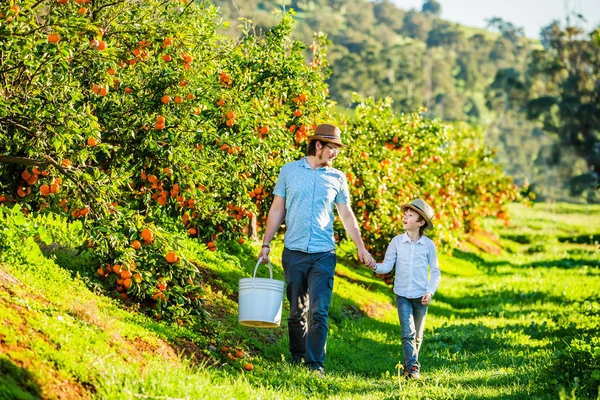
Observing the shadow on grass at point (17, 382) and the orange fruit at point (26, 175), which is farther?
the orange fruit at point (26, 175)

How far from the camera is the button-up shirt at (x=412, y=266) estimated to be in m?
8.49

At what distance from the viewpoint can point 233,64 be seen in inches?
400

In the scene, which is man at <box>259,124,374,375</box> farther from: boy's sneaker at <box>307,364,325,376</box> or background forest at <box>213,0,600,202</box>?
background forest at <box>213,0,600,202</box>

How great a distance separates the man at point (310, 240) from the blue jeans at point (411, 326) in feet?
2.88

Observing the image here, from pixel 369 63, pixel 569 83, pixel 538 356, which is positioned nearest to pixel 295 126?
pixel 538 356

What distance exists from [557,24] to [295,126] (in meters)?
53.8

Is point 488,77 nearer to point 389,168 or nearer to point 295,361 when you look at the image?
point 389,168

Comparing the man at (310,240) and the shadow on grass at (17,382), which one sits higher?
the man at (310,240)

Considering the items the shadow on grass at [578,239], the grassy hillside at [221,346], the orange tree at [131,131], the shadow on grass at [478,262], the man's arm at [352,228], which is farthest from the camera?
the shadow on grass at [578,239]

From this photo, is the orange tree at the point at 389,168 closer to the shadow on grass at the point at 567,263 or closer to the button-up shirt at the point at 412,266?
the button-up shirt at the point at 412,266

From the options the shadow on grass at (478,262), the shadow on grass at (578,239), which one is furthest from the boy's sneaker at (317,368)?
the shadow on grass at (578,239)

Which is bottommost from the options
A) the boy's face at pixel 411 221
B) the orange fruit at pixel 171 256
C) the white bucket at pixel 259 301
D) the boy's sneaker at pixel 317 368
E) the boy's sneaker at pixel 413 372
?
the boy's sneaker at pixel 413 372

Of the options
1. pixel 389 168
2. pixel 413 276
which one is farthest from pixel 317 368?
pixel 389 168

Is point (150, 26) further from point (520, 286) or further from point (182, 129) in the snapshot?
point (520, 286)
